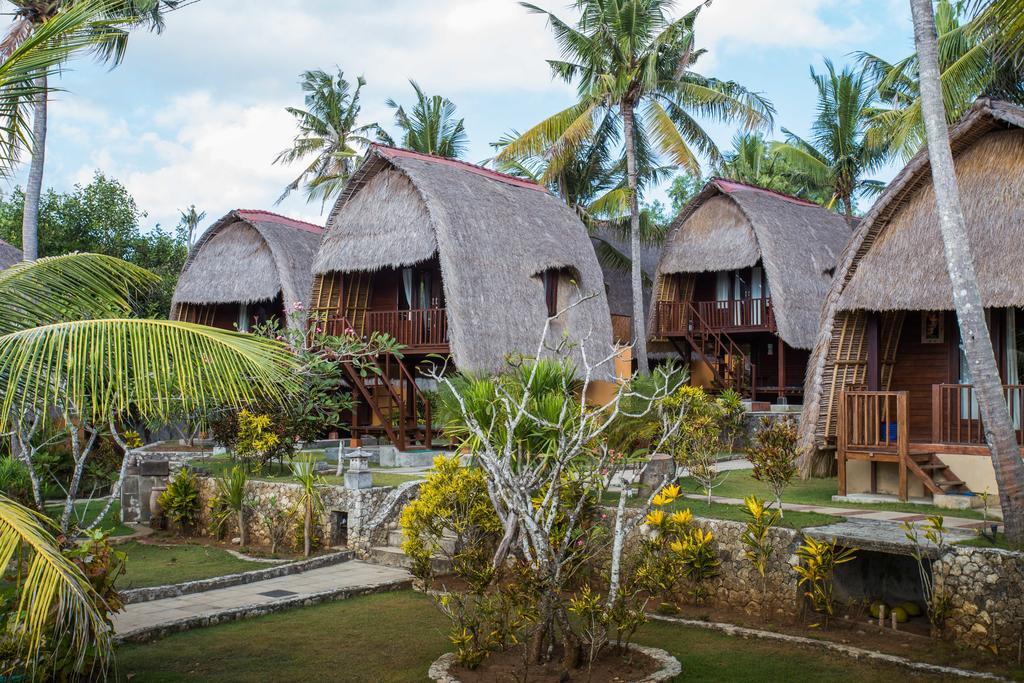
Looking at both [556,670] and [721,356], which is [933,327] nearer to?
[556,670]

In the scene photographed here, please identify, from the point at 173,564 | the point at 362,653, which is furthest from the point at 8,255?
the point at 362,653

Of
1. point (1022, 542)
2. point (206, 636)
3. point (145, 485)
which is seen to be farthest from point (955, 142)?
point (145, 485)

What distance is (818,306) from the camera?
2156 cm

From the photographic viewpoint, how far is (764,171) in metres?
37.8

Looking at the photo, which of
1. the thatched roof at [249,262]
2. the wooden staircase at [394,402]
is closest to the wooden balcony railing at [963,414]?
the wooden staircase at [394,402]

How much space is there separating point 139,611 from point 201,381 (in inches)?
198

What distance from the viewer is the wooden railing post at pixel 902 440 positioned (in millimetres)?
10891

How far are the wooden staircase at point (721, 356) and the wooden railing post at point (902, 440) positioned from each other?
33.6ft

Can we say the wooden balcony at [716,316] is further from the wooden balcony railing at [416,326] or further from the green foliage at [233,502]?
the green foliage at [233,502]

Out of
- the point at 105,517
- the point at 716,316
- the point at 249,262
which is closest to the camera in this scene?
the point at 105,517

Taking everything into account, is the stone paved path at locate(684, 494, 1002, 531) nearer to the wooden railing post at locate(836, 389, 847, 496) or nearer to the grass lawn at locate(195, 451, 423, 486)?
the wooden railing post at locate(836, 389, 847, 496)

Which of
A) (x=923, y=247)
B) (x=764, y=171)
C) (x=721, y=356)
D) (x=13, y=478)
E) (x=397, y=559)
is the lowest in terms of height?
(x=397, y=559)

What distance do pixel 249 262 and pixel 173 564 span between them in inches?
454

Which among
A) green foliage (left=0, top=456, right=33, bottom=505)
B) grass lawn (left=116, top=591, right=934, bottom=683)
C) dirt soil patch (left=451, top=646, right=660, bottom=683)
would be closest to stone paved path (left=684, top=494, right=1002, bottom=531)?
grass lawn (left=116, top=591, right=934, bottom=683)
